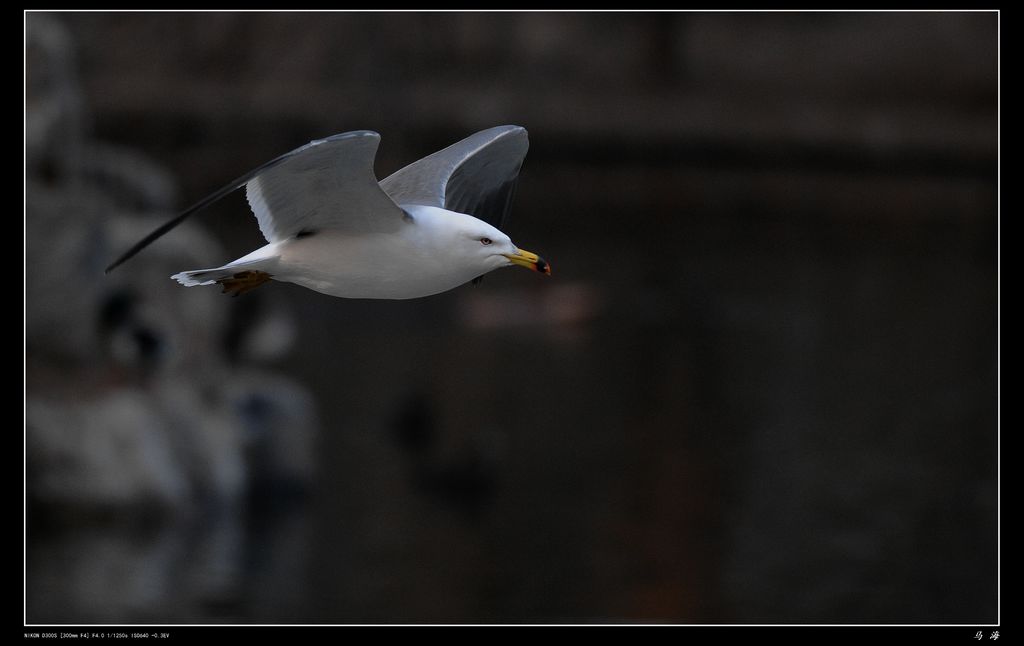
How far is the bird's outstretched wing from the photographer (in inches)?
203

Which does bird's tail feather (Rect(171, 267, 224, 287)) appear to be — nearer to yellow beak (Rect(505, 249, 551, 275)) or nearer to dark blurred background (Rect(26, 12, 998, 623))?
yellow beak (Rect(505, 249, 551, 275))

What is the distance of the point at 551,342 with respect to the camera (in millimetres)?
25688

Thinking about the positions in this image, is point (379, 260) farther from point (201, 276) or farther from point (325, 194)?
point (201, 276)

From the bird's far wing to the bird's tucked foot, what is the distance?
2.63 feet

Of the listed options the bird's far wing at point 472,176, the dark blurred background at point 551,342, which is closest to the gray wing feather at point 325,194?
the bird's far wing at point 472,176

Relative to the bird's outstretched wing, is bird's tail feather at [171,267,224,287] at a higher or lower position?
lower

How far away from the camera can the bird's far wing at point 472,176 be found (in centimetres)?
640

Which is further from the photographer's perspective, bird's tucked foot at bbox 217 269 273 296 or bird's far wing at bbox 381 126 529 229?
bird's far wing at bbox 381 126 529 229

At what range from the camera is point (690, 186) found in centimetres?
3222

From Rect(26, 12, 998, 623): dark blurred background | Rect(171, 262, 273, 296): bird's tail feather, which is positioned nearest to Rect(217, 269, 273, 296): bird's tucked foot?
Rect(171, 262, 273, 296): bird's tail feather

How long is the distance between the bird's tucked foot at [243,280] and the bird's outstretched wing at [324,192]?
0.13m

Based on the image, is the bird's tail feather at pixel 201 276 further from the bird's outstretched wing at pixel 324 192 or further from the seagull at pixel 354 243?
the bird's outstretched wing at pixel 324 192

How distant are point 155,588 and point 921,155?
21108mm

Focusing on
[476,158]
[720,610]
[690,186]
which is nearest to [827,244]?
[690,186]
